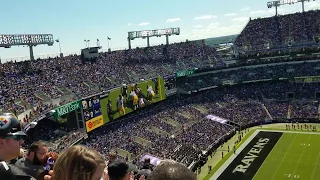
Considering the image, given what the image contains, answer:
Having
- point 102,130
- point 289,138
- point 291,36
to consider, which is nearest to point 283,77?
point 291,36

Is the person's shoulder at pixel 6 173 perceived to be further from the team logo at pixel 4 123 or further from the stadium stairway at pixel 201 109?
the stadium stairway at pixel 201 109

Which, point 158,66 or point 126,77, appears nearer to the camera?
point 126,77

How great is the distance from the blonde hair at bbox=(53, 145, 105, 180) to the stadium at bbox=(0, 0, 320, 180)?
13.6 metres

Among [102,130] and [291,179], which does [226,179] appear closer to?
[291,179]

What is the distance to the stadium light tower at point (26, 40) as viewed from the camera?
3958 cm

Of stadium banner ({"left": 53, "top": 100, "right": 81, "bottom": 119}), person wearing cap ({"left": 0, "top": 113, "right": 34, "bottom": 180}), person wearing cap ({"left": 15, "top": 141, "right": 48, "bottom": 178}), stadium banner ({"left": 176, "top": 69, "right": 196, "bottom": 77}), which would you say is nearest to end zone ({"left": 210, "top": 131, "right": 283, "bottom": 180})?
stadium banner ({"left": 53, "top": 100, "right": 81, "bottom": 119})

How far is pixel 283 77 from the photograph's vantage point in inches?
2206

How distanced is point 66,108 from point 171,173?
2972 centimetres

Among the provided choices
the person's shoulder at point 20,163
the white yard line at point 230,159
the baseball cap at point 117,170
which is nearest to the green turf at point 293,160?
the white yard line at point 230,159

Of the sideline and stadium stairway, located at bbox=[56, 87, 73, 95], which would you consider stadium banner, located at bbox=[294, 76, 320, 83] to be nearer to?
the sideline

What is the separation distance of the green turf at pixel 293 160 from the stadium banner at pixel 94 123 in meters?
16.3

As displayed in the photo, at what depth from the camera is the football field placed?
29375 mm

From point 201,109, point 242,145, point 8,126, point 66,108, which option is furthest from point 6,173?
point 201,109

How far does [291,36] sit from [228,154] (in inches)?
1418
